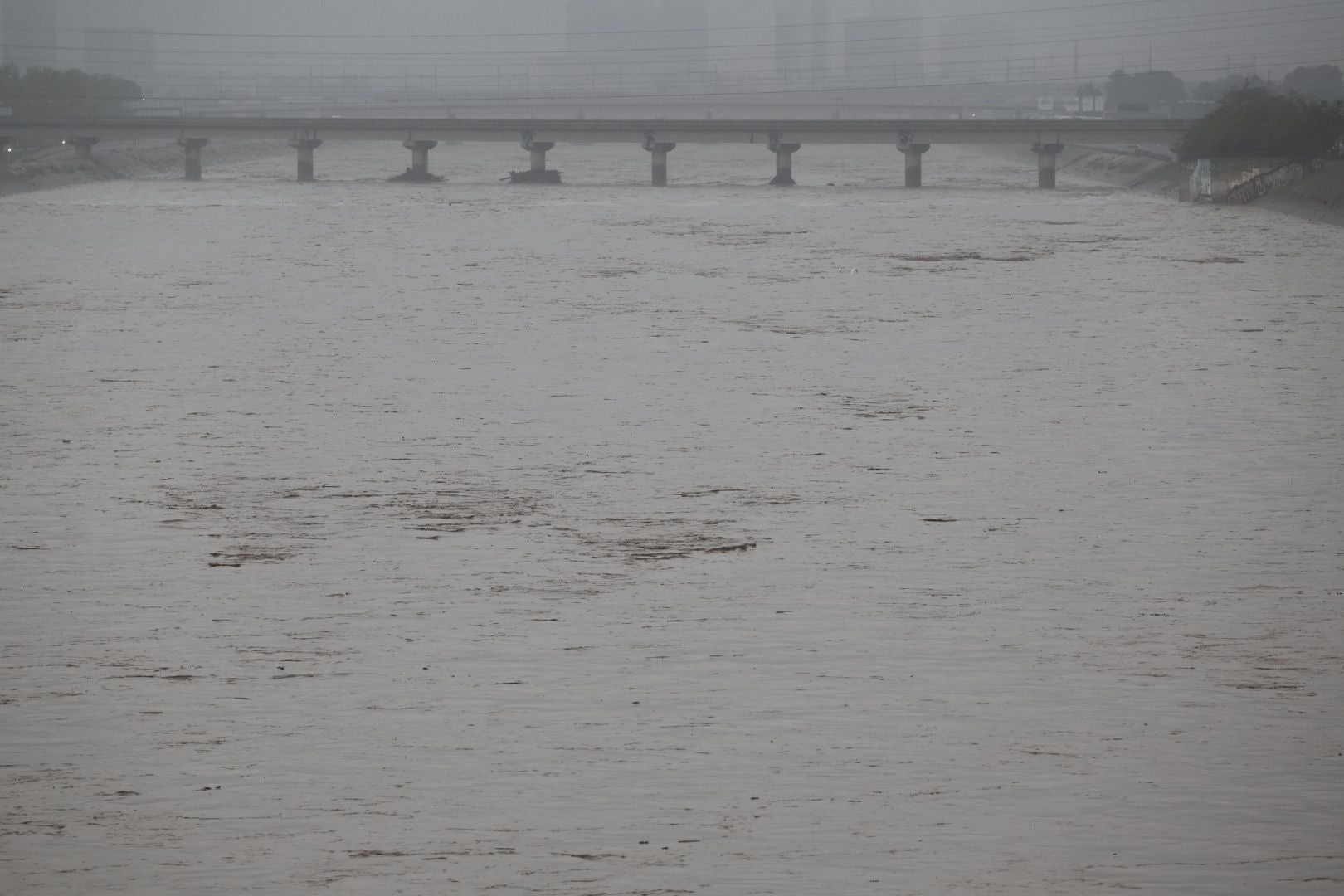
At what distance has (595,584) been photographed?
1435cm

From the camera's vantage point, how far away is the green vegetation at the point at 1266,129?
86.9 m

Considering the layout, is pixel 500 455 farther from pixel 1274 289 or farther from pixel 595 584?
pixel 1274 289

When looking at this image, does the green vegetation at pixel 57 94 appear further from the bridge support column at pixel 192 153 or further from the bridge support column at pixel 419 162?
the bridge support column at pixel 419 162

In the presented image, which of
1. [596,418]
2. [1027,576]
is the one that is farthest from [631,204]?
[1027,576]

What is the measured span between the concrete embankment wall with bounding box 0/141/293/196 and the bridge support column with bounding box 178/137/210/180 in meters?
4.76

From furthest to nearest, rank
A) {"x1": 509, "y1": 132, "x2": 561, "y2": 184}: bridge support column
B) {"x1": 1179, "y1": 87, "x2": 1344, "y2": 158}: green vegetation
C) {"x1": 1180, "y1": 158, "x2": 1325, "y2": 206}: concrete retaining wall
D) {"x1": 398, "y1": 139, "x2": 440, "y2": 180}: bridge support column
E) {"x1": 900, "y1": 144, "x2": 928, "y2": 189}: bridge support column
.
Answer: {"x1": 398, "y1": 139, "x2": 440, "y2": 180}: bridge support column < {"x1": 509, "y1": 132, "x2": 561, "y2": 184}: bridge support column < {"x1": 900, "y1": 144, "x2": 928, "y2": 189}: bridge support column < {"x1": 1179, "y1": 87, "x2": 1344, "y2": 158}: green vegetation < {"x1": 1180, "y1": 158, "x2": 1325, "y2": 206}: concrete retaining wall

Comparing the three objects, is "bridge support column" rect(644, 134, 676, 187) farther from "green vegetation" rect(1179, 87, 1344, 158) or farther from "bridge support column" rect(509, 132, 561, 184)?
"green vegetation" rect(1179, 87, 1344, 158)

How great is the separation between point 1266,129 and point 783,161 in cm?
4234

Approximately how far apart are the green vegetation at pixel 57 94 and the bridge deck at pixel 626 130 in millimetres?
24925

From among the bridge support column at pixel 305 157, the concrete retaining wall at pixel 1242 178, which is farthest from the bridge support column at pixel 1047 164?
the bridge support column at pixel 305 157

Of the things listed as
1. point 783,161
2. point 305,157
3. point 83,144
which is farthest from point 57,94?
point 783,161

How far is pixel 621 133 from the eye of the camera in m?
134

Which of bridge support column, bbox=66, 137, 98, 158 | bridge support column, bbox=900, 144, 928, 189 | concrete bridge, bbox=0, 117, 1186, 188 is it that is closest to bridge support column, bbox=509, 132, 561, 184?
concrete bridge, bbox=0, 117, 1186, 188

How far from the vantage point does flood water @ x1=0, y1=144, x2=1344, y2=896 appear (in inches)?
360
